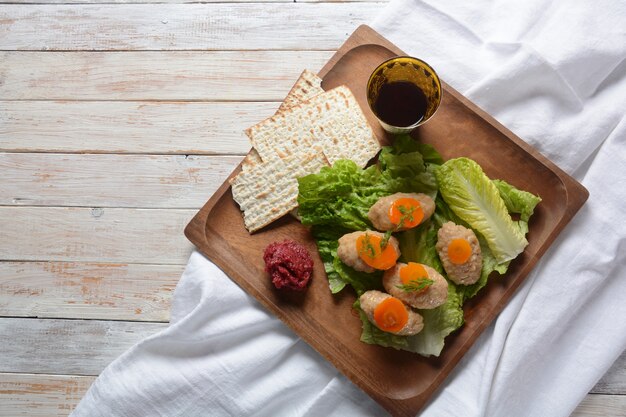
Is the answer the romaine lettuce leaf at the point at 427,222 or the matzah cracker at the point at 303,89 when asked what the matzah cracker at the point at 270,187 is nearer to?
the romaine lettuce leaf at the point at 427,222

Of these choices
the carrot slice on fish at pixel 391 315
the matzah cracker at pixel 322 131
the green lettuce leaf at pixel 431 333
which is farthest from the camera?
the matzah cracker at pixel 322 131

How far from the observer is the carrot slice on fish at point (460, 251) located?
334cm

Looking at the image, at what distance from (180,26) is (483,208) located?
240 cm

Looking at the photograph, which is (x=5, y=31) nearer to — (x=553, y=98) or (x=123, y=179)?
(x=123, y=179)

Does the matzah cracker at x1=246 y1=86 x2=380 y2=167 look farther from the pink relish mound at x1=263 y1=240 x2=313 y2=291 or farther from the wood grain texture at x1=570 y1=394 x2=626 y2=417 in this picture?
the wood grain texture at x1=570 y1=394 x2=626 y2=417

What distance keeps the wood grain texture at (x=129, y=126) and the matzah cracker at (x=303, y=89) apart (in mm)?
273

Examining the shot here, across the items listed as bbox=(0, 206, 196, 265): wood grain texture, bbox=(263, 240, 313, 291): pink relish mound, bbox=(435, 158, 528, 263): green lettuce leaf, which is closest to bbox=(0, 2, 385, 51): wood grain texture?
bbox=(0, 206, 196, 265): wood grain texture

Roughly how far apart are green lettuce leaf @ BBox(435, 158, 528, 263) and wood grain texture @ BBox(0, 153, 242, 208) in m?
1.44

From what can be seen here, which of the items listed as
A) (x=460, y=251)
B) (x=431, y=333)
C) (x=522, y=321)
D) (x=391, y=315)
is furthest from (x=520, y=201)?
(x=391, y=315)

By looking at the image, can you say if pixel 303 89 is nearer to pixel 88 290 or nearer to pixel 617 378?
pixel 88 290

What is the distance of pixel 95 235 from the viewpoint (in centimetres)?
403

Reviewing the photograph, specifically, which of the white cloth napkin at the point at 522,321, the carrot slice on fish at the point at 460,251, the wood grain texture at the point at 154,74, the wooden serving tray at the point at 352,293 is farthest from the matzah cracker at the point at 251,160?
the carrot slice on fish at the point at 460,251

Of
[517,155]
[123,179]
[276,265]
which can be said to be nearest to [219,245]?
[276,265]

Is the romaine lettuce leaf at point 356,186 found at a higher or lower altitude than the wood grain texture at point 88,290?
higher
